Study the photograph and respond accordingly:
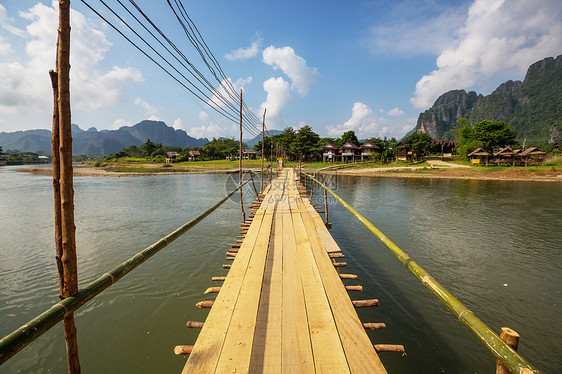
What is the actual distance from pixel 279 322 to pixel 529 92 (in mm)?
184771

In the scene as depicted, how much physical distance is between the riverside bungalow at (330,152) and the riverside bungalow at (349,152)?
190 cm

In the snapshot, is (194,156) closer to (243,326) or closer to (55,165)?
(55,165)

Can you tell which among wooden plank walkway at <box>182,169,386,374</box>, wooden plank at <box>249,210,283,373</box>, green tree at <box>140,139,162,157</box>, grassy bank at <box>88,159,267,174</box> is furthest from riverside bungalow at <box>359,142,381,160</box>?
green tree at <box>140,139,162,157</box>

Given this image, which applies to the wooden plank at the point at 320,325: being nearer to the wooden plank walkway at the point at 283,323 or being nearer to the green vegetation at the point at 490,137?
the wooden plank walkway at the point at 283,323

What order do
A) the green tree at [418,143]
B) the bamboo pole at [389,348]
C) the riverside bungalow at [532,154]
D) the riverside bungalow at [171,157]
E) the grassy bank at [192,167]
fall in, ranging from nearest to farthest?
the bamboo pole at [389,348] < the riverside bungalow at [532,154] < the grassy bank at [192,167] < the green tree at [418,143] < the riverside bungalow at [171,157]

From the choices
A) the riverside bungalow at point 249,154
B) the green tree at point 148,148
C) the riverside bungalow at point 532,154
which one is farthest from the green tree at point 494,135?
the green tree at point 148,148

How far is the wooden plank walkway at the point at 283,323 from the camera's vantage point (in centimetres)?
232

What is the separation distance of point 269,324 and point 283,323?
0.18m

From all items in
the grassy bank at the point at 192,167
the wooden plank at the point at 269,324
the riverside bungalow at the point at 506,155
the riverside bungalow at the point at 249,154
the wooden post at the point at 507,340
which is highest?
the riverside bungalow at the point at 249,154

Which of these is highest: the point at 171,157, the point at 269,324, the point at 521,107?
the point at 521,107

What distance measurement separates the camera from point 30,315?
6.58 meters

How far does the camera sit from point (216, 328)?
2773 mm

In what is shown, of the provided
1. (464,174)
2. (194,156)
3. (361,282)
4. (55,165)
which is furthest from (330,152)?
(55,165)

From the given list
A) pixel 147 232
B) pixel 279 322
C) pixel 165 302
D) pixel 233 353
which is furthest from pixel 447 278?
pixel 147 232
